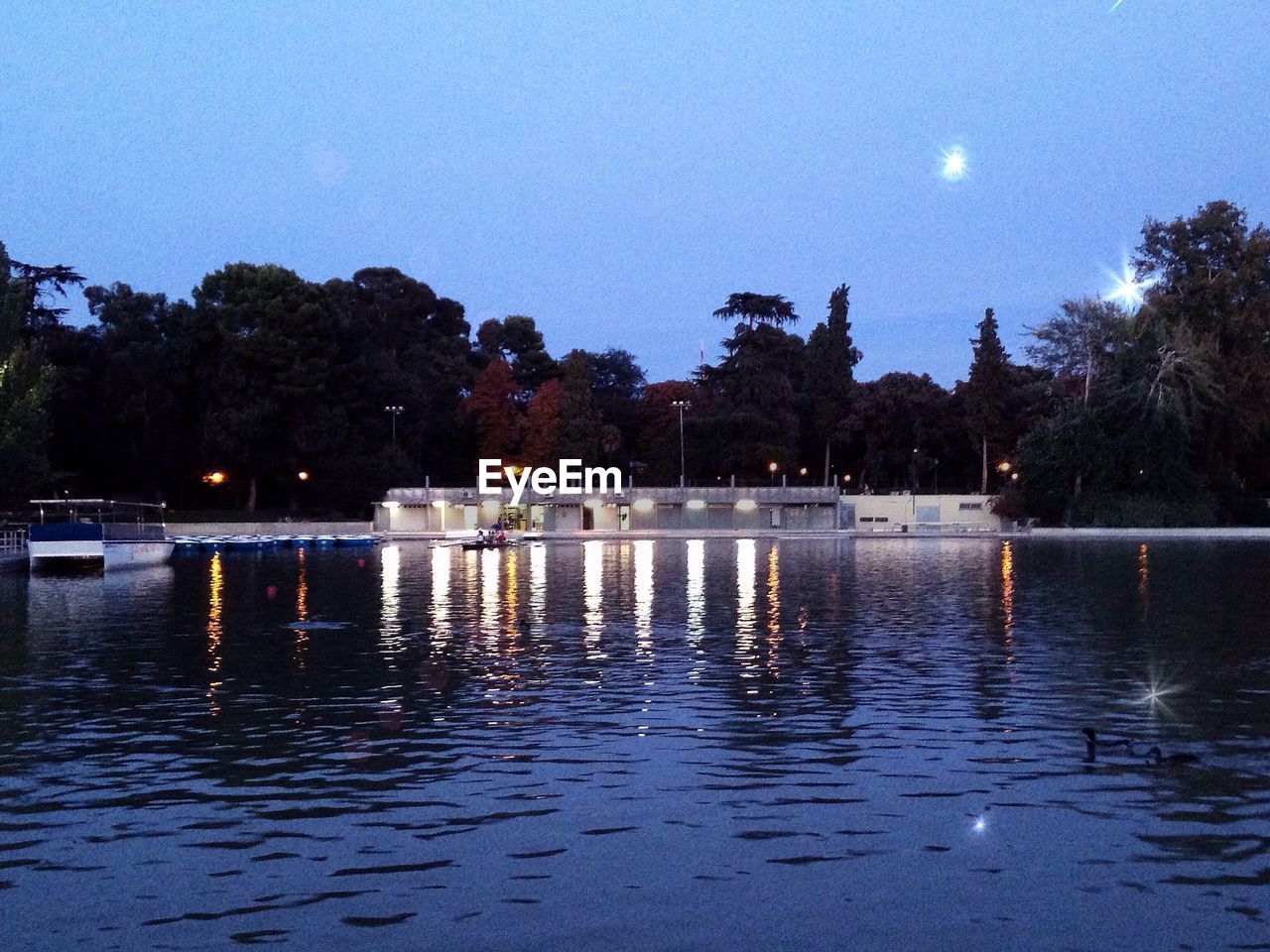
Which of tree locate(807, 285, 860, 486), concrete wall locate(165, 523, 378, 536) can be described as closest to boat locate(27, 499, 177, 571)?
concrete wall locate(165, 523, 378, 536)

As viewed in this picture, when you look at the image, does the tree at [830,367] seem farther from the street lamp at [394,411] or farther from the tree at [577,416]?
the street lamp at [394,411]

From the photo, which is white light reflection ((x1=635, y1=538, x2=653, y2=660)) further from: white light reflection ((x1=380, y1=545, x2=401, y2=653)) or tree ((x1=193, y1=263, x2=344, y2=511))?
tree ((x1=193, y1=263, x2=344, y2=511))

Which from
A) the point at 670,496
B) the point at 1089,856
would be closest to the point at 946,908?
the point at 1089,856

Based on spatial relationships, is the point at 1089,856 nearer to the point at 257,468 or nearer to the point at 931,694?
the point at 931,694

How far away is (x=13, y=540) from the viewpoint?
186ft

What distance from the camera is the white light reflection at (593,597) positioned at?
77.0ft

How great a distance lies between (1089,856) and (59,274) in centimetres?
8676

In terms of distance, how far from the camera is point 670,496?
3548 inches

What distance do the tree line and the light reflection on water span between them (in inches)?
2394

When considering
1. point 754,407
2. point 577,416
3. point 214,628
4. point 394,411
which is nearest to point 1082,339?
point 754,407

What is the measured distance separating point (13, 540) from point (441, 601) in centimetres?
3225

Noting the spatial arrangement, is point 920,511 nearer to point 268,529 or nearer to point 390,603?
point 268,529

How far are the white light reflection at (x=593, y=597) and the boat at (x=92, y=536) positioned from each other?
1851 cm

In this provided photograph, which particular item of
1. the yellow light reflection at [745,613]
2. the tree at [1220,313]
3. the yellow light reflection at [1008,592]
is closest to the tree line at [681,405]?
the tree at [1220,313]
